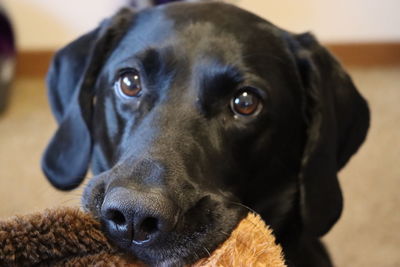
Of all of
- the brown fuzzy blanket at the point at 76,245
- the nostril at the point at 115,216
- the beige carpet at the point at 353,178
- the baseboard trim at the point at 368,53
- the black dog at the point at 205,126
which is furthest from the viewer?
the baseboard trim at the point at 368,53

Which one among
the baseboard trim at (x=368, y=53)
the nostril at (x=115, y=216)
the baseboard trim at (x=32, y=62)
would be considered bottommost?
the baseboard trim at (x=32, y=62)

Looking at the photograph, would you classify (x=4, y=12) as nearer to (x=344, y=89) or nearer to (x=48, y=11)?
(x=48, y=11)

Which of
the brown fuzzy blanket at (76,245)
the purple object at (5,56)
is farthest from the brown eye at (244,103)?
the purple object at (5,56)

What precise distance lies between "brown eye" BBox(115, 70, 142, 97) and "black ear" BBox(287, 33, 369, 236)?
403 mm

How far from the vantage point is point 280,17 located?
3793 mm

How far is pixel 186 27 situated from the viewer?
50.2 inches

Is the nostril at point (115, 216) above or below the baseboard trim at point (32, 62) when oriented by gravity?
above

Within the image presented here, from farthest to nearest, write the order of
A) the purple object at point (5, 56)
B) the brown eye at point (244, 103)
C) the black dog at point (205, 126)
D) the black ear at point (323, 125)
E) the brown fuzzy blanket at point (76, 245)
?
the purple object at point (5, 56) < the black ear at point (323, 125) < the brown eye at point (244, 103) < the black dog at point (205, 126) < the brown fuzzy blanket at point (76, 245)

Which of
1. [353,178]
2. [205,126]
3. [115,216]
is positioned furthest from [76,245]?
[353,178]

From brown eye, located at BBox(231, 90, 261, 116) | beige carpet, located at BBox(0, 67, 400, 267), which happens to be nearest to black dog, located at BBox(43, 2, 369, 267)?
brown eye, located at BBox(231, 90, 261, 116)

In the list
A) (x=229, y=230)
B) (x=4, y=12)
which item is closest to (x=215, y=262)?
(x=229, y=230)

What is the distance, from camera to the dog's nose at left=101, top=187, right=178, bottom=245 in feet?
A: 2.77

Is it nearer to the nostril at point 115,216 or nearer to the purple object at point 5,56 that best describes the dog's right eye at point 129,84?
the nostril at point 115,216

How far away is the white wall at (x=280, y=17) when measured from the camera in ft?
11.7
